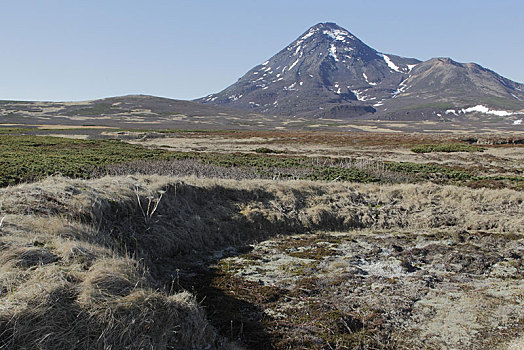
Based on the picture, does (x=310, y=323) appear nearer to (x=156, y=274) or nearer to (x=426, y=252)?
(x=156, y=274)

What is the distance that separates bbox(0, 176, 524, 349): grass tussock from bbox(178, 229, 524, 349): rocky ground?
38.0 inches

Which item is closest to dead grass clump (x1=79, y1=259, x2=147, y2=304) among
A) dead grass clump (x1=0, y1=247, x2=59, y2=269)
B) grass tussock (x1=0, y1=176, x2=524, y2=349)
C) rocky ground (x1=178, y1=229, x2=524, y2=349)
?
grass tussock (x1=0, y1=176, x2=524, y2=349)

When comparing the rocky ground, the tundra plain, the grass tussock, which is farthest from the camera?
the rocky ground

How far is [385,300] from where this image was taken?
7117 mm

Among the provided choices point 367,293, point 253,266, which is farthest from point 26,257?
point 367,293

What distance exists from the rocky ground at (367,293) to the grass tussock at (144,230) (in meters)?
0.97

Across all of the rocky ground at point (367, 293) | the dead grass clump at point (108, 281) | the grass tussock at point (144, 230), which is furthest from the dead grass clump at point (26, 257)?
the rocky ground at point (367, 293)

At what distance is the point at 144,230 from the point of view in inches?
376

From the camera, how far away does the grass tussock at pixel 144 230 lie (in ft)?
15.1

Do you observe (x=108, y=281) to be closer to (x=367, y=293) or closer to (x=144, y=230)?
(x=144, y=230)

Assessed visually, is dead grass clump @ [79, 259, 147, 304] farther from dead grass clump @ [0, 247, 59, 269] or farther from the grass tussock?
dead grass clump @ [0, 247, 59, 269]

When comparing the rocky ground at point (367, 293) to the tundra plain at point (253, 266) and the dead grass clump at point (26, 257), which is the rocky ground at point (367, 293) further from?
the dead grass clump at point (26, 257)

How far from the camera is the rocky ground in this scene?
6012 mm

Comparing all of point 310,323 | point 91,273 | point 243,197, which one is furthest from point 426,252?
point 91,273
